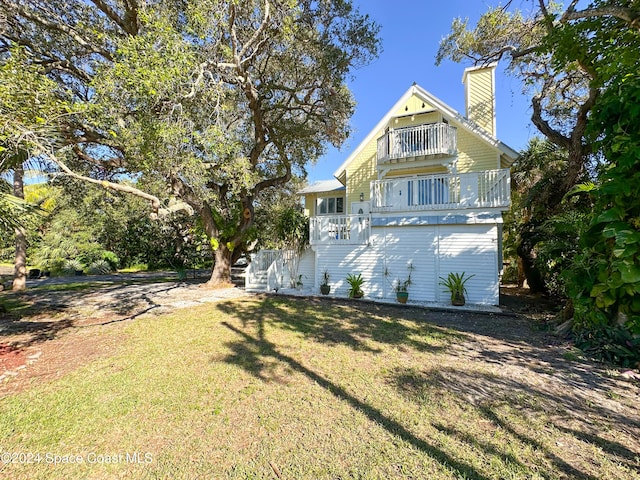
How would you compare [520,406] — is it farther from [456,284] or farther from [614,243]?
[456,284]

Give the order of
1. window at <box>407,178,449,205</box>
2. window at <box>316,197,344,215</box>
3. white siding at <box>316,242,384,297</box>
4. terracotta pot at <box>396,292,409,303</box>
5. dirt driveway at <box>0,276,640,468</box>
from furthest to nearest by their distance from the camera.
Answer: window at <box>316,197,344,215</box>, white siding at <box>316,242,384,297</box>, window at <box>407,178,449,205</box>, terracotta pot at <box>396,292,409,303</box>, dirt driveway at <box>0,276,640,468</box>

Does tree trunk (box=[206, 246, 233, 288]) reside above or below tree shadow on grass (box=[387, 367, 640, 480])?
above

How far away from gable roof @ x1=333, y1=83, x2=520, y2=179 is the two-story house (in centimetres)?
4

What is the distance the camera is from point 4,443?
252 cm

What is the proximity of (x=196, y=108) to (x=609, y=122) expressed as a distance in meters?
9.00

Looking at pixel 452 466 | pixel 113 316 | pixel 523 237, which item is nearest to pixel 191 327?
pixel 113 316

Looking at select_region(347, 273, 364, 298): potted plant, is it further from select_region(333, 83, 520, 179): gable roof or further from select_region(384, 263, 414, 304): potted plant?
select_region(333, 83, 520, 179): gable roof

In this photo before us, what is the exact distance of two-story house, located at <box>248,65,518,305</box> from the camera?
28.3ft

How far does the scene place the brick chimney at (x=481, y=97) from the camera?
38.9ft

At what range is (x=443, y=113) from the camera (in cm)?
1170

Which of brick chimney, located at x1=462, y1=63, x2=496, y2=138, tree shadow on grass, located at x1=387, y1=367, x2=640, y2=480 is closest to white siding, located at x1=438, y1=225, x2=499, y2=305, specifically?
tree shadow on grass, located at x1=387, y1=367, x2=640, y2=480

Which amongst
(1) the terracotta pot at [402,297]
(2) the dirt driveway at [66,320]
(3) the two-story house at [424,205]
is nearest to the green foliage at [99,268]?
(2) the dirt driveway at [66,320]

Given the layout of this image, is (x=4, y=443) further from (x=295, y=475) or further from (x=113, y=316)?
(x=113, y=316)

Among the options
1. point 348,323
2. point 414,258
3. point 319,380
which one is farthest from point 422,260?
point 319,380
